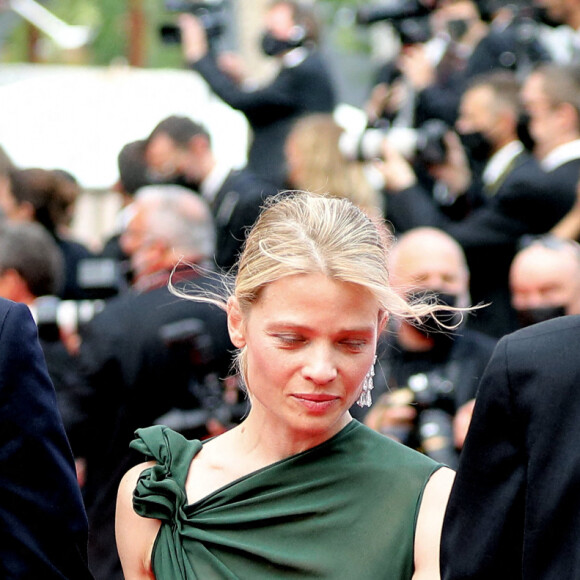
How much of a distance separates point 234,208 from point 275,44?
2151 mm

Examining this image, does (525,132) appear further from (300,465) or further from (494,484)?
(494,484)

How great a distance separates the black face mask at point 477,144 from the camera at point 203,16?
2.34 metres

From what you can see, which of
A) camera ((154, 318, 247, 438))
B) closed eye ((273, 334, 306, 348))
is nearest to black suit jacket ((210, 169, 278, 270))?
camera ((154, 318, 247, 438))

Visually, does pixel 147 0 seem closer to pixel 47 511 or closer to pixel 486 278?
pixel 486 278

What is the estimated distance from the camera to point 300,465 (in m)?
2.56

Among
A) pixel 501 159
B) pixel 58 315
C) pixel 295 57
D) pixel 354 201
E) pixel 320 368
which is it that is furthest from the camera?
pixel 295 57

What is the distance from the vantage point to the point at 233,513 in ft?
8.30

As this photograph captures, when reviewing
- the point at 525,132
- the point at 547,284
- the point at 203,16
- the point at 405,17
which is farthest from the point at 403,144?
the point at 547,284

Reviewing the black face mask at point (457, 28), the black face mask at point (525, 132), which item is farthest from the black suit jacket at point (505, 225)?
the black face mask at point (457, 28)

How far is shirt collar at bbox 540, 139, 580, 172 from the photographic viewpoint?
19.7 feet

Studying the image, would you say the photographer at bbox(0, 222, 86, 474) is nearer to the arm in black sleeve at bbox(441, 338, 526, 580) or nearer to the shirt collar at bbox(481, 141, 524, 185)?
the shirt collar at bbox(481, 141, 524, 185)

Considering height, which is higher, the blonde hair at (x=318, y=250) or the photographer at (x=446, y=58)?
the blonde hair at (x=318, y=250)

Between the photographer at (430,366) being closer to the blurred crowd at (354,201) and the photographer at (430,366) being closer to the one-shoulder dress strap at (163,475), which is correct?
the blurred crowd at (354,201)

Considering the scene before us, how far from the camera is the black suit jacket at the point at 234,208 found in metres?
6.23
